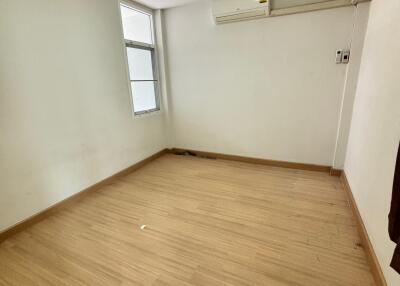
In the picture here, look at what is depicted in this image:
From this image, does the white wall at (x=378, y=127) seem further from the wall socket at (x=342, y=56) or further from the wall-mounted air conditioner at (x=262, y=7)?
the wall-mounted air conditioner at (x=262, y=7)

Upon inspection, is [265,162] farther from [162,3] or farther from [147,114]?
[162,3]

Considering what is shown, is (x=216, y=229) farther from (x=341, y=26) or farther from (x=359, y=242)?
(x=341, y=26)

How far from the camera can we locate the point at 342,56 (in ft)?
8.68

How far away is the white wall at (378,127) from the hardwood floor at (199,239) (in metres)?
0.27

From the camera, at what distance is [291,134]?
319 centimetres

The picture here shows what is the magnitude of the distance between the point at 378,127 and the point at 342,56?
4.39 feet

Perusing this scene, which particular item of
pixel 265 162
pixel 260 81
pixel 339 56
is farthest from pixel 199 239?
pixel 339 56

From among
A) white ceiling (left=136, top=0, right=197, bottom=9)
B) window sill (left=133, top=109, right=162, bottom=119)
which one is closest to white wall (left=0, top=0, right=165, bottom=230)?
window sill (left=133, top=109, right=162, bottom=119)

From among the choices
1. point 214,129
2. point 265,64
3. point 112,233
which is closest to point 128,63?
point 214,129

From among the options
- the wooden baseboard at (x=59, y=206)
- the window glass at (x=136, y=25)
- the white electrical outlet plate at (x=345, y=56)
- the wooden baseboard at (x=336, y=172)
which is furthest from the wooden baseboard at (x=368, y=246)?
the window glass at (x=136, y=25)

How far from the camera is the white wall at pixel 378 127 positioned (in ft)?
4.68

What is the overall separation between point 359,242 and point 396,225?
1.03m

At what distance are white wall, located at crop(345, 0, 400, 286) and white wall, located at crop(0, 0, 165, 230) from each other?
2.85 meters

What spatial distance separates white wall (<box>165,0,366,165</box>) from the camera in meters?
2.79
